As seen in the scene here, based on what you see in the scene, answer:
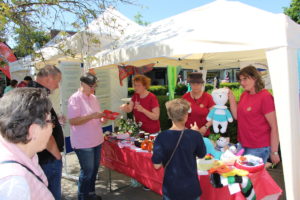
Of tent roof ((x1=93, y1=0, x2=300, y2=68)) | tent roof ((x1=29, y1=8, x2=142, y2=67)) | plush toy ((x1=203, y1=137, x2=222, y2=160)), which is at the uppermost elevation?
tent roof ((x1=29, y1=8, x2=142, y2=67))

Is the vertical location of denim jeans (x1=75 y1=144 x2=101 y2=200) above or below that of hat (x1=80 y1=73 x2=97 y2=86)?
below

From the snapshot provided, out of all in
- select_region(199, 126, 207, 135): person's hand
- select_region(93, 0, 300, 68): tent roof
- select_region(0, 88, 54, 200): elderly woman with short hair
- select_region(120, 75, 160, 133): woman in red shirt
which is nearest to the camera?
select_region(0, 88, 54, 200): elderly woman with short hair

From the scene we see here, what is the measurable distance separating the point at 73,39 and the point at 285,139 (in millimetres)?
3361

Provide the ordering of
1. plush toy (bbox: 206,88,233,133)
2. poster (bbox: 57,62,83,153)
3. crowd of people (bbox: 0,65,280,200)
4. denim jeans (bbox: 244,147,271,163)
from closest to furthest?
crowd of people (bbox: 0,65,280,200) → denim jeans (bbox: 244,147,271,163) → plush toy (bbox: 206,88,233,133) → poster (bbox: 57,62,83,153)

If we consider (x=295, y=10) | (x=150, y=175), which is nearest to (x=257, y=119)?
(x=150, y=175)

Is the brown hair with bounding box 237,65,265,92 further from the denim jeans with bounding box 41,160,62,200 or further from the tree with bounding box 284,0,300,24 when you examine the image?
the tree with bounding box 284,0,300,24

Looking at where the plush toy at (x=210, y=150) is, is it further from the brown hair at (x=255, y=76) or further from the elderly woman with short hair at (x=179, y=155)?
the brown hair at (x=255, y=76)

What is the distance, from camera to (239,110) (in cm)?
231

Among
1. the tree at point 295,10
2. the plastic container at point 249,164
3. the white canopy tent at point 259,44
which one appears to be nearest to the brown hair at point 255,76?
the white canopy tent at point 259,44

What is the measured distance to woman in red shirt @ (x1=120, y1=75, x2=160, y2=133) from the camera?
3.14m

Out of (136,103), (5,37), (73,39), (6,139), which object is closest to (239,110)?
(136,103)

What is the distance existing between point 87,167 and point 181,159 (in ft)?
4.89

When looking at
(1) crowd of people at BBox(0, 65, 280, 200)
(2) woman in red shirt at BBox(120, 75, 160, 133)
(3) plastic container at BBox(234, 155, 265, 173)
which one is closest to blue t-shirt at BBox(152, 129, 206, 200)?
(1) crowd of people at BBox(0, 65, 280, 200)

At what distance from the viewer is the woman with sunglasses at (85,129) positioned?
2670mm
